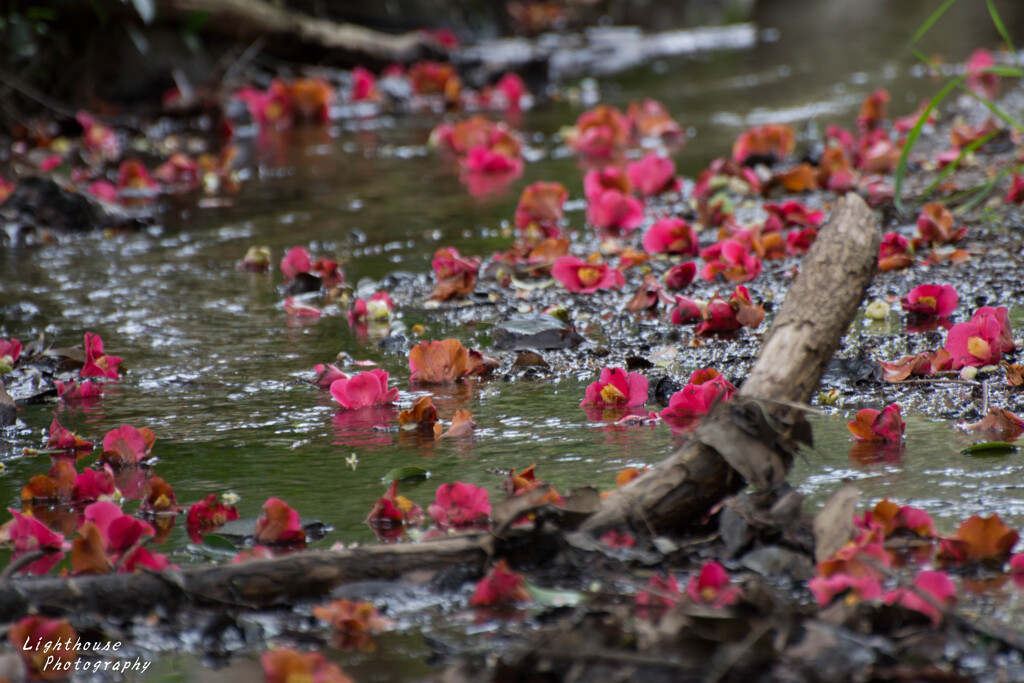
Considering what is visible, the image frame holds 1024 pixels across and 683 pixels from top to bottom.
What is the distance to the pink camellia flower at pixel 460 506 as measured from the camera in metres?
1.41

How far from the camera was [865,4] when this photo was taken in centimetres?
1030

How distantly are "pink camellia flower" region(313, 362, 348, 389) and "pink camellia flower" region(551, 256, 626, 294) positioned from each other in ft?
2.18

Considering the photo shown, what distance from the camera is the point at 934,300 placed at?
2.22m

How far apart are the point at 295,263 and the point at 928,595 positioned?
7.19 ft

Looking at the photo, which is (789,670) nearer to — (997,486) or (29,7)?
(997,486)

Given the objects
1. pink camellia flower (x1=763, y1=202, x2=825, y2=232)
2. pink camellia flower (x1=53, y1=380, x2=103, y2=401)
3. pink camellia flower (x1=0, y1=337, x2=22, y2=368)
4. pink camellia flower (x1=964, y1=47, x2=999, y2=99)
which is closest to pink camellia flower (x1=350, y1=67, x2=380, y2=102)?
pink camellia flower (x1=964, y1=47, x2=999, y2=99)

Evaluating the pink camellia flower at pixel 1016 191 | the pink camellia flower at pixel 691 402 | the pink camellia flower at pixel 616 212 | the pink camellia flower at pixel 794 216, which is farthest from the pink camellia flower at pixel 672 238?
the pink camellia flower at pixel 691 402

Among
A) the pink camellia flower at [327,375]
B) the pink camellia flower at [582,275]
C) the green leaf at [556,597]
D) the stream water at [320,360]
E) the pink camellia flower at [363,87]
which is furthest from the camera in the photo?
the pink camellia flower at [363,87]

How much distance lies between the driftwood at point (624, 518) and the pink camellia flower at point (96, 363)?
1086 millimetres

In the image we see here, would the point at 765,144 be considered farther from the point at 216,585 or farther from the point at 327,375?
the point at 216,585

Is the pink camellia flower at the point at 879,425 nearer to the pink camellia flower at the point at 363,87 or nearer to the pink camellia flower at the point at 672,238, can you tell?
the pink camellia flower at the point at 672,238

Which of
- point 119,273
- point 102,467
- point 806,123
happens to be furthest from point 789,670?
point 806,123

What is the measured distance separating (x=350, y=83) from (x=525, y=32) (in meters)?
3.22

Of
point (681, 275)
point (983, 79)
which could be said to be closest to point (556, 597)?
point (681, 275)
